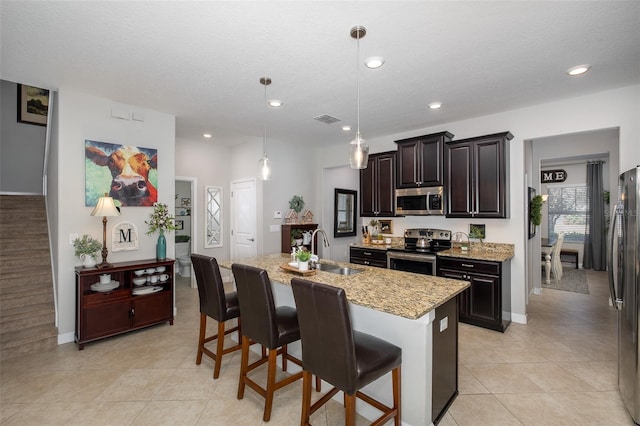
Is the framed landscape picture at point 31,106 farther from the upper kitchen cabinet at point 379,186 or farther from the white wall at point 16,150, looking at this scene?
the upper kitchen cabinet at point 379,186

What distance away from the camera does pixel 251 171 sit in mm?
5828

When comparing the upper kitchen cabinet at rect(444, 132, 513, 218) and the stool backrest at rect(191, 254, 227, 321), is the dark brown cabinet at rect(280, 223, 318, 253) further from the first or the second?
the stool backrest at rect(191, 254, 227, 321)

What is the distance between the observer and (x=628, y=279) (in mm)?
2166

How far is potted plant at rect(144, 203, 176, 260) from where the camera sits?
397 cm

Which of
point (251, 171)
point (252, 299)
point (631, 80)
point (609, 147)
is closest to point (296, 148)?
point (251, 171)

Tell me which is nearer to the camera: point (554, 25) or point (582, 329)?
point (554, 25)

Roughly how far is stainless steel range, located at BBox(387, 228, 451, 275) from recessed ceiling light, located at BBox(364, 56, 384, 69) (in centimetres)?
254

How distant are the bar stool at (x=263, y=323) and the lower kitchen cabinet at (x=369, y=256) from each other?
→ 251cm

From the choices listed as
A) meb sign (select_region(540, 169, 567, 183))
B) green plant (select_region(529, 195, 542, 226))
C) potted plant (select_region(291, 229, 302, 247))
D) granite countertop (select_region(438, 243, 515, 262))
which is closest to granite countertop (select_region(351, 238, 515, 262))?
granite countertop (select_region(438, 243, 515, 262))

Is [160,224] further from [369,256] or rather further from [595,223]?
[595,223]

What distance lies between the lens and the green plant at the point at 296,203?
19.8ft

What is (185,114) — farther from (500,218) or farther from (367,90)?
(500,218)

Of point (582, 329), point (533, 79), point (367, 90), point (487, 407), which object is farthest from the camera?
point (582, 329)

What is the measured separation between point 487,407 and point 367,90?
3.10 metres
